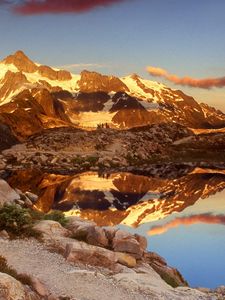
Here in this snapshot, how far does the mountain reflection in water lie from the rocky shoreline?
1674 centimetres

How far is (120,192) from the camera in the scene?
256 ft

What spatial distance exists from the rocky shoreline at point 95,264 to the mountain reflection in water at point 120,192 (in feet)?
54.9

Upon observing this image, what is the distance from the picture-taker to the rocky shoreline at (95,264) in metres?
20.5

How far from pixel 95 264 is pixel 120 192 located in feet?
176

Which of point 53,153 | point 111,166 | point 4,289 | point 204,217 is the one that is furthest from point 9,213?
point 53,153

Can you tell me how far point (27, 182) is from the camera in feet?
276

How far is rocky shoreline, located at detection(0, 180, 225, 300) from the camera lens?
20.5 metres

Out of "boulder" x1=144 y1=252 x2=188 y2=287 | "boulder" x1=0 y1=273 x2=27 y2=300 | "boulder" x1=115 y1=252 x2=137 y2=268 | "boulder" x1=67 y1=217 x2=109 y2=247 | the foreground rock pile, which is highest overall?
"boulder" x1=0 y1=273 x2=27 y2=300

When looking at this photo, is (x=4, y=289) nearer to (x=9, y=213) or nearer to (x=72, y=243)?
→ (x=72, y=243)

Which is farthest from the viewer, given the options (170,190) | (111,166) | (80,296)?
(111,166)

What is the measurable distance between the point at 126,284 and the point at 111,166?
310ft

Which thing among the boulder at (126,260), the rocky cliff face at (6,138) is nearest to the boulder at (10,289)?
the boulder at (126,260)

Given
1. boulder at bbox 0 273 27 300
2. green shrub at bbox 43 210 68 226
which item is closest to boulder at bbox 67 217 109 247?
green shrub at bbox 43 210 68 226

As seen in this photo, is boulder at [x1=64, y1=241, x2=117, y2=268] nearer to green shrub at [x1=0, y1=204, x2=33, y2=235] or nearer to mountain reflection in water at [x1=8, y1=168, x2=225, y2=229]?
green shrub at [x1=0, y1=204, x2=33, y2=235]
